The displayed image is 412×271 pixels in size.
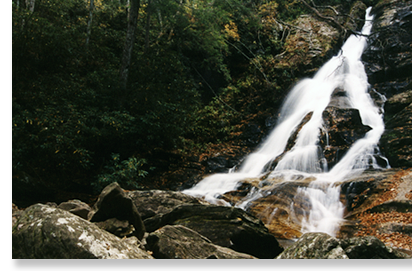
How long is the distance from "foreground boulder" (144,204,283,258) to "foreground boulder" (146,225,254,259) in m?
0.56

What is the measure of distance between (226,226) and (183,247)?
0.97 meters

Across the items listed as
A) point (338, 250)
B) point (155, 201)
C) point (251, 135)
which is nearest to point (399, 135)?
point (251, 135)

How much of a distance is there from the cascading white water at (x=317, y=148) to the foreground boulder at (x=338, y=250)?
7.40ft

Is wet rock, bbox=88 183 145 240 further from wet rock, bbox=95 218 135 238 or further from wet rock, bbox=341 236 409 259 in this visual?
wet rock, bbox=341 236 409 259

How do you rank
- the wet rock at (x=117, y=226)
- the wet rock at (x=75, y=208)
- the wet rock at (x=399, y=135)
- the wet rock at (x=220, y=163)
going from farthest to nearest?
the wet rock at (x=220, y=163) → the wet rock at (x=399, y=135) → the wet rock at (x=75, y=208) → the wet rock at (x=117, y=226)

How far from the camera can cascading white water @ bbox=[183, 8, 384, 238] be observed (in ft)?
20.5

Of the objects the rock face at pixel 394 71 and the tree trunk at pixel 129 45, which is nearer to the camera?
the tree trunk at pixel 129 45

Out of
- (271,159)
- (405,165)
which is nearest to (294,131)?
(271,159)

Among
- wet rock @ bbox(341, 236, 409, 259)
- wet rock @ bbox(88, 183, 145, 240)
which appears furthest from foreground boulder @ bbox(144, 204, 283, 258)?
wet rock @ bbox(341, 236, 409, 259)

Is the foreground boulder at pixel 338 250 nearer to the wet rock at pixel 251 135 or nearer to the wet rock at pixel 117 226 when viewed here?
the wet rock at pixel 117 226

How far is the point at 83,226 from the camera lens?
2686 mm

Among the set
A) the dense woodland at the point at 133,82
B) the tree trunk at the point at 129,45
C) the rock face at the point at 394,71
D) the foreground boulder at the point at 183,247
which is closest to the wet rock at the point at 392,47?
the rock face at the point at 394,71

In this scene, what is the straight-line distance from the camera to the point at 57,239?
2.46 metres

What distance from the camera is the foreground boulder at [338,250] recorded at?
2.81 m
